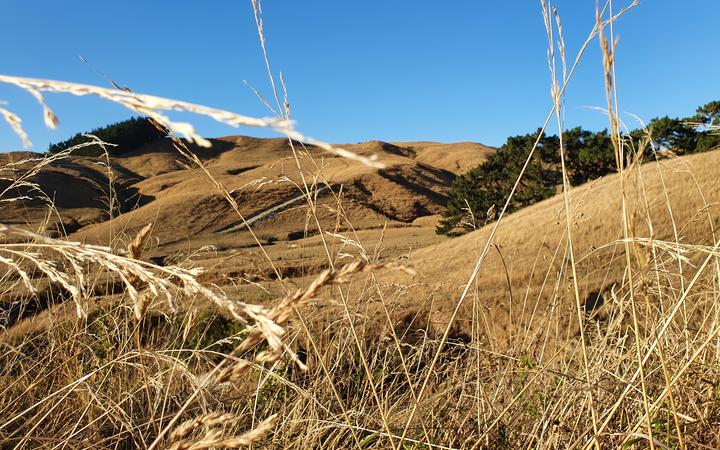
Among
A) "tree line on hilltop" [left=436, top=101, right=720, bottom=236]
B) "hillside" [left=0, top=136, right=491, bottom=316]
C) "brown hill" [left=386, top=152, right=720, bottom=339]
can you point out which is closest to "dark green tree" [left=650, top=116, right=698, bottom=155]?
"tree line on hilltop" [left=436, top=101, right=720, bottom=236]

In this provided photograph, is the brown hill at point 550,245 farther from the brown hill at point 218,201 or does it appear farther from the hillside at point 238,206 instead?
the brown hill at point 218,201

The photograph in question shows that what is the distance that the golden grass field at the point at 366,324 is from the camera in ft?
3.02

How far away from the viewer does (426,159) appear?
61.8 meters

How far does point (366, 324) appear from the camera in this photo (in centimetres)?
293

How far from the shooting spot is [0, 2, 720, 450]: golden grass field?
921mm

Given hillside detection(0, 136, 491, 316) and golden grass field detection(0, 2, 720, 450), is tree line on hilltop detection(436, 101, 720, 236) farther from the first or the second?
golden grass field detection(0, 2, 720, 450)

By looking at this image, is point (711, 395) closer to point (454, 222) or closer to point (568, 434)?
point (568, 434)

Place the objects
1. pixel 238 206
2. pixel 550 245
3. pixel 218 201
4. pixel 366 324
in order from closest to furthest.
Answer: pixel 366 324, pixel 550 245, pixel 238 206, pixel 218 201

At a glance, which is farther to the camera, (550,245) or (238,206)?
(238,206)

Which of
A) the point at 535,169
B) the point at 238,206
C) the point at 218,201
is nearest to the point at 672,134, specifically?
the point at 535,169

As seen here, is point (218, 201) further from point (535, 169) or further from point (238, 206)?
point (535, 169)

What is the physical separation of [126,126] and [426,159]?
3421cm

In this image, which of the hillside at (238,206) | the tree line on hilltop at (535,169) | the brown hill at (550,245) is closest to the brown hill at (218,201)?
the hillside at (238,206)

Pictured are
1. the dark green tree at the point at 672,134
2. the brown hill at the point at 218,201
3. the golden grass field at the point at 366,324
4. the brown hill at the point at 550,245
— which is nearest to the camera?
the golden grass field at the point at 366,324
